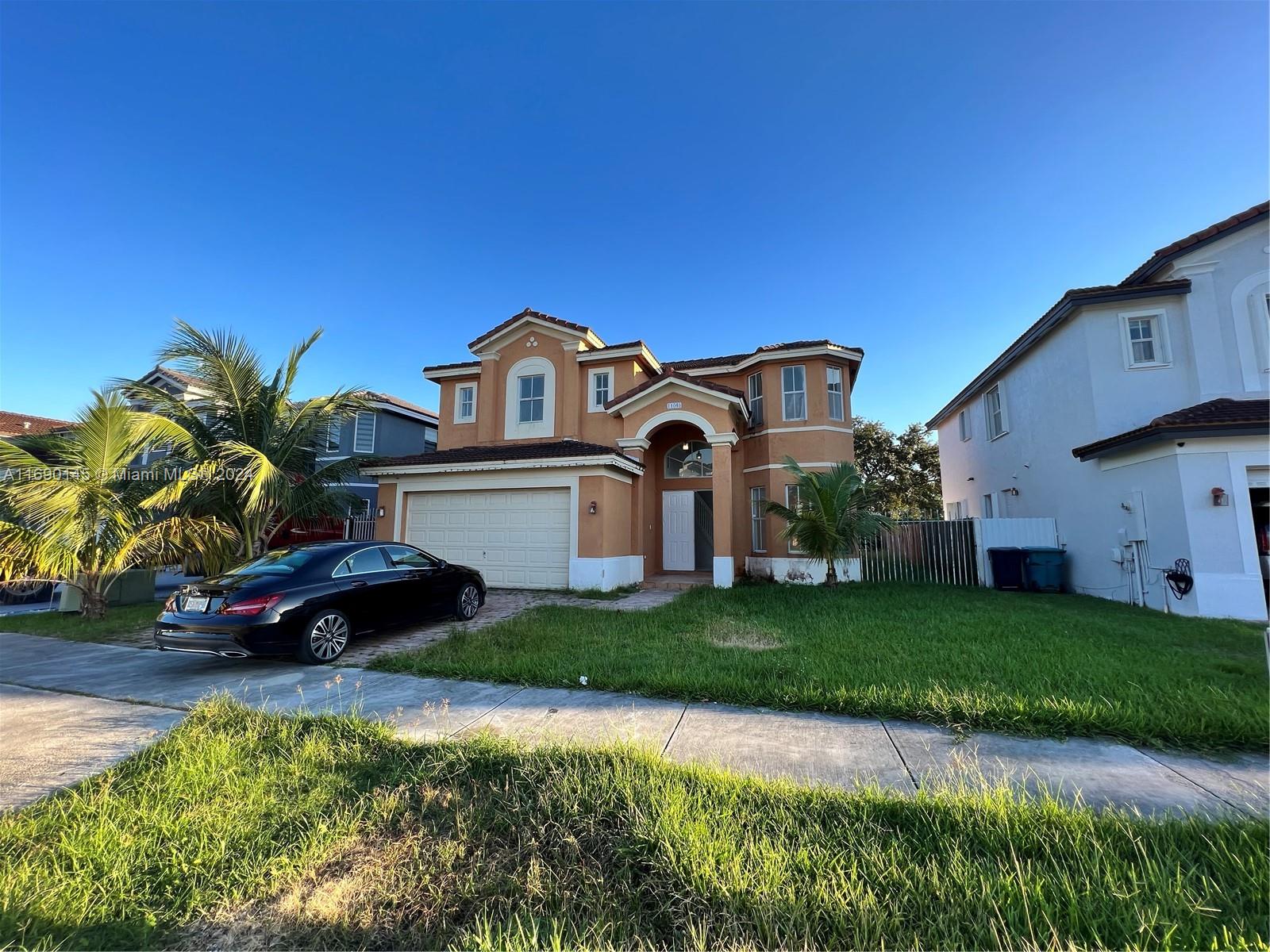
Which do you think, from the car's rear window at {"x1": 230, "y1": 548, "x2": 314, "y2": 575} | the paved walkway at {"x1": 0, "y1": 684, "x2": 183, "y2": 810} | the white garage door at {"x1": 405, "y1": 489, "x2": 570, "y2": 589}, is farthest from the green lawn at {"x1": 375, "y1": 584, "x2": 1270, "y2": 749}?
the white garage door at {"x1": 405, "y1": 489, "x2": 570, "y2": 589}

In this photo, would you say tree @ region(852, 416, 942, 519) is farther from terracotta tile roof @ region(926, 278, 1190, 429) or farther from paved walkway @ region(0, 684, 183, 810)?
paved walkway @ region(0, 684, 183, 810)

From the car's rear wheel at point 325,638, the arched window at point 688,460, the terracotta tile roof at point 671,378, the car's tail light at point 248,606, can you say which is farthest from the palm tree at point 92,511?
the arched window at point 688,460

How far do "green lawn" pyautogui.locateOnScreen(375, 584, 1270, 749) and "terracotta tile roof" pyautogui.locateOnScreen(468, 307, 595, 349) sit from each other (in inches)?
387

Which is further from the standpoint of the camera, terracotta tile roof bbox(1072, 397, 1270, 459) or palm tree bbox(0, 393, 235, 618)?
palm tree bbox(0, 393, 235, 618)

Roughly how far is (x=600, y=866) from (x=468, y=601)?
722 cm

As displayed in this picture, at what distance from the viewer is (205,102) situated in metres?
9.43

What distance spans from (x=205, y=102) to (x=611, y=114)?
7.91m

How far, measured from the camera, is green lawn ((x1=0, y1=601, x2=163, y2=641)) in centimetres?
842

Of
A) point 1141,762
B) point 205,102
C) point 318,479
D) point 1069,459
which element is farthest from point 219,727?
point 1069,459

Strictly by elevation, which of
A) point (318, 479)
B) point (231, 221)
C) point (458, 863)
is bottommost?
point (458, 863)

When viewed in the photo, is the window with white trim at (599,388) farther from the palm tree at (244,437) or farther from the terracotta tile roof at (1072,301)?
the terracotta tile roof at (1072,301)

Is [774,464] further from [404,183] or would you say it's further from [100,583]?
[100,583]

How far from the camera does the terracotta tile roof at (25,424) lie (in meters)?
20.2

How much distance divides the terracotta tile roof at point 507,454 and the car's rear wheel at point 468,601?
4.33 m
